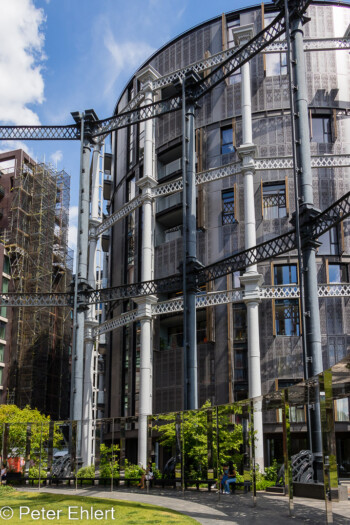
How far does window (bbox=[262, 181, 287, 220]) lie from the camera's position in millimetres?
37875

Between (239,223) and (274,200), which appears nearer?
(274,200)

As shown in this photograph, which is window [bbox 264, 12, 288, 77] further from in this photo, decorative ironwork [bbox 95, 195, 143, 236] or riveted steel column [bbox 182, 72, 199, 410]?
riveted steel column [bbox 182, 72, 199, 410]

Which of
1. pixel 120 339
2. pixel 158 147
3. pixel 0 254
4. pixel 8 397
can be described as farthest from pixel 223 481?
pixel 0 254

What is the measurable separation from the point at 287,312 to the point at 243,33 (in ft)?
58.7

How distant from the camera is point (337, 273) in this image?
36656 millimetres

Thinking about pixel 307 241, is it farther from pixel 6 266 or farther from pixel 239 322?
pixel 6 266

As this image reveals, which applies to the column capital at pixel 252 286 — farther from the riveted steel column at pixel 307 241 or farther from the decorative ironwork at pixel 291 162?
the riveted steel column at pixel 307 241

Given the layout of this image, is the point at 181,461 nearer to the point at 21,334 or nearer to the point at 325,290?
the point at 325,290

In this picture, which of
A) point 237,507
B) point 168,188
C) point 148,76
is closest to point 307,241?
point 237,507

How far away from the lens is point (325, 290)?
109 ft

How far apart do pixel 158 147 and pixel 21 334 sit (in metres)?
29.1

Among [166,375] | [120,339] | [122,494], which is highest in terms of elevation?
[120,339]

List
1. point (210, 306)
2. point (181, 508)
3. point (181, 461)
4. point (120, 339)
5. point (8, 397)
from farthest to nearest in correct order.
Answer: point (8, 397), point (120, 339), point (210, 306), point (181, 461), point (181, 508)

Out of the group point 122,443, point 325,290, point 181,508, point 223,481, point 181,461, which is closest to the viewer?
point 181,508
